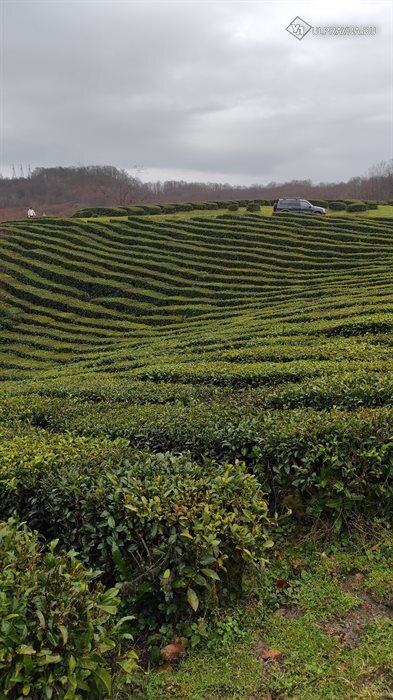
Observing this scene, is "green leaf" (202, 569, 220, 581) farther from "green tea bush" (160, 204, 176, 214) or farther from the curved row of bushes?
"green tea bush" (160, 204, 176, 214)

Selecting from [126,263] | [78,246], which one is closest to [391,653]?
[126,263]

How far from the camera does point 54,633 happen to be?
108 inches

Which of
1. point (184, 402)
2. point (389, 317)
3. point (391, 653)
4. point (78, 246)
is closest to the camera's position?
point (391, 653)

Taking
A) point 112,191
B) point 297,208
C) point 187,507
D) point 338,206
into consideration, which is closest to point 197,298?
point 297,208

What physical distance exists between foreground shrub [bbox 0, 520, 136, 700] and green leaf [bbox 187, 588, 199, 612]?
1.72 feet

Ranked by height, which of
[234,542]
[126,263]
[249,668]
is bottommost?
[249,668]

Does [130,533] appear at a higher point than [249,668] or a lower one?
higher

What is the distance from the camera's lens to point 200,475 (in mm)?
4332

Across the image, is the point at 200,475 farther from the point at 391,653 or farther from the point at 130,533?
the point at 391,653

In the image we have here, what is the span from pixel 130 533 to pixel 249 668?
1.19m

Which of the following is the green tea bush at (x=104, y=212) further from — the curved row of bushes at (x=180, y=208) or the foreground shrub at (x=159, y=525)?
the foreground shrub at (x=159, y=525)

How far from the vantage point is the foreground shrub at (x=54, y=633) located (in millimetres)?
2611


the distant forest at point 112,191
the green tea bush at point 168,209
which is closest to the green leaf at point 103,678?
the green tea bush at point 168,209

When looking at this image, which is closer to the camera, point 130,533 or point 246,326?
point 130,533
